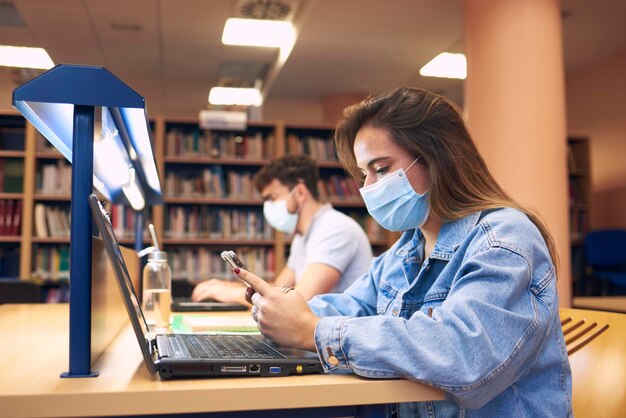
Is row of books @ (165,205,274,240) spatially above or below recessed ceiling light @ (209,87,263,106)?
below

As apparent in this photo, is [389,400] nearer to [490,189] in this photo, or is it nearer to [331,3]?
[490,189]

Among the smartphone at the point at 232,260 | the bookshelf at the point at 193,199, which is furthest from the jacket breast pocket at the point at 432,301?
the bookshelf at the point at 193,199

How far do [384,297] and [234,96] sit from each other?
22.4ft

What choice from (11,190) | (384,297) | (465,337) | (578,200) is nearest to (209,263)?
(11,190)

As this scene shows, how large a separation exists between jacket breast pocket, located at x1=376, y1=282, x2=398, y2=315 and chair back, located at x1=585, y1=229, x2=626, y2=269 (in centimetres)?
510

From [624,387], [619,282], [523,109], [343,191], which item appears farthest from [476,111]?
[624,387]

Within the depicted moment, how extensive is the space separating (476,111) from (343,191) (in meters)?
1.95

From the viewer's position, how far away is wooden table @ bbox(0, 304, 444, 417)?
30.6 inches

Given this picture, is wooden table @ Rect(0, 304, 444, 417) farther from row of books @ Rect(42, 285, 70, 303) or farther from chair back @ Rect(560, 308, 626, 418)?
row of books @ Rect(42, 285, 70, 303)

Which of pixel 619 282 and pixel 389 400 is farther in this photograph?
pixel 619 282

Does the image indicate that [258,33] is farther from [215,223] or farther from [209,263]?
[209,263]

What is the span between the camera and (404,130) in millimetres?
1274

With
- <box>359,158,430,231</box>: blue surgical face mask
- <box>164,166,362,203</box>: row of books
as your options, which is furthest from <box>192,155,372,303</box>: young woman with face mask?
<box>164,166,362,203</box>: row of books

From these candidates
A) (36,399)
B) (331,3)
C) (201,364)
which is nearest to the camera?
(36,399)
